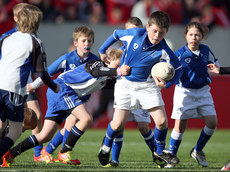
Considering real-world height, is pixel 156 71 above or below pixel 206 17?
above

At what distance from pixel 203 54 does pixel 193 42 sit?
24 centimetres

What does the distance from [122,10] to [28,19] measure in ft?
32.0

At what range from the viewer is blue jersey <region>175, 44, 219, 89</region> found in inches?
305

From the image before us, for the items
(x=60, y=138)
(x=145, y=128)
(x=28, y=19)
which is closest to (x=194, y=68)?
(x=145, y=128)

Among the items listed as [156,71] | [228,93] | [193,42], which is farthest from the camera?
[228,93]

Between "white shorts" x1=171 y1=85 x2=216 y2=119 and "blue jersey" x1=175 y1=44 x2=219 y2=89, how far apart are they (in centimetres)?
10

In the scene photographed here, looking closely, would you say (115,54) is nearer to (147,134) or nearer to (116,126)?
(116,126)

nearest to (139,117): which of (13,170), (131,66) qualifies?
(131,66)

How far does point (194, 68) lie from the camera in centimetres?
775

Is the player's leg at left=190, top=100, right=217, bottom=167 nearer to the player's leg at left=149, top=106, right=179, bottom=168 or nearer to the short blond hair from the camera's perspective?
the player's leg at left=149, top=106, right=179, bottom=168

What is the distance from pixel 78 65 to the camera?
24.8ft

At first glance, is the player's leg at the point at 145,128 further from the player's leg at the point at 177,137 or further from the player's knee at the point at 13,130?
the player's knee at the point at 13,130

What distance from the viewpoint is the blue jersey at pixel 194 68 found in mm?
7734

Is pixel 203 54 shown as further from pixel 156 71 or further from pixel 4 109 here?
pixel 4 109
